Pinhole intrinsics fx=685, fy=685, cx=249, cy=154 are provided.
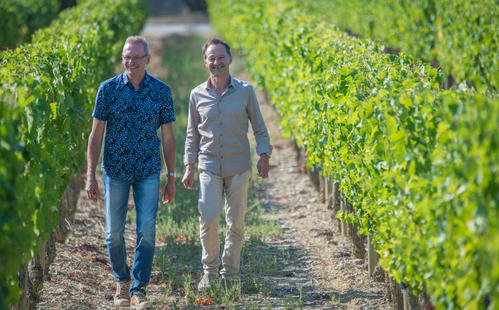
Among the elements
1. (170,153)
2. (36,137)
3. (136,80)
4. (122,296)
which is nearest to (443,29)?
(170,153)

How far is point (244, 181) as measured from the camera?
552cm

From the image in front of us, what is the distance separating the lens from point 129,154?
16.6 ft

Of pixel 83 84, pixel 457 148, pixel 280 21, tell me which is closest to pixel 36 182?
pixel 457 148

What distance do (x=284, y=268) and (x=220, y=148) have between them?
163 cm

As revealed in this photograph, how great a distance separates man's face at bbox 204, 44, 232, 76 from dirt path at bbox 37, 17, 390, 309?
72.2 inches

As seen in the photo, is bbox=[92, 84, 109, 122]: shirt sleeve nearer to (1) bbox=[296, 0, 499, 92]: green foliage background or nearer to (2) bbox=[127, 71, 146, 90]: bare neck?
(2) bbox=[127, 71, 146, 90]: bare neck

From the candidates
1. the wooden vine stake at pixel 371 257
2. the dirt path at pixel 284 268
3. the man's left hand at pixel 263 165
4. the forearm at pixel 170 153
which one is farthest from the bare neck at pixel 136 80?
the wooden vine stake at pixel 371 257

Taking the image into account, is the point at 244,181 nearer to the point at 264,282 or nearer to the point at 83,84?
the point at 264,282

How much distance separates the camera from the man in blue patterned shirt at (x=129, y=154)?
5.06 m

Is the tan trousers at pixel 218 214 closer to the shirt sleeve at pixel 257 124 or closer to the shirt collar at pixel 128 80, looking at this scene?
the shirt sleeve at pixel 257 124

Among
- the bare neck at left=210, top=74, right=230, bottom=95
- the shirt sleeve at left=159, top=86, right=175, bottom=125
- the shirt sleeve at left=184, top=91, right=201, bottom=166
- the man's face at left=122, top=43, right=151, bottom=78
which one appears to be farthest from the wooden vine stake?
the man's face at left=122, top=43, right=151, bottom=78

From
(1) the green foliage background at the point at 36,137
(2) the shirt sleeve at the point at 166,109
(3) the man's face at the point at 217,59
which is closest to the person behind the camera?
(1) the green foliage background at the point at 36,137

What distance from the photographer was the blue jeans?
5.07 m

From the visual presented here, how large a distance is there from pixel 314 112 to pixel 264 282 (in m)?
1.84
